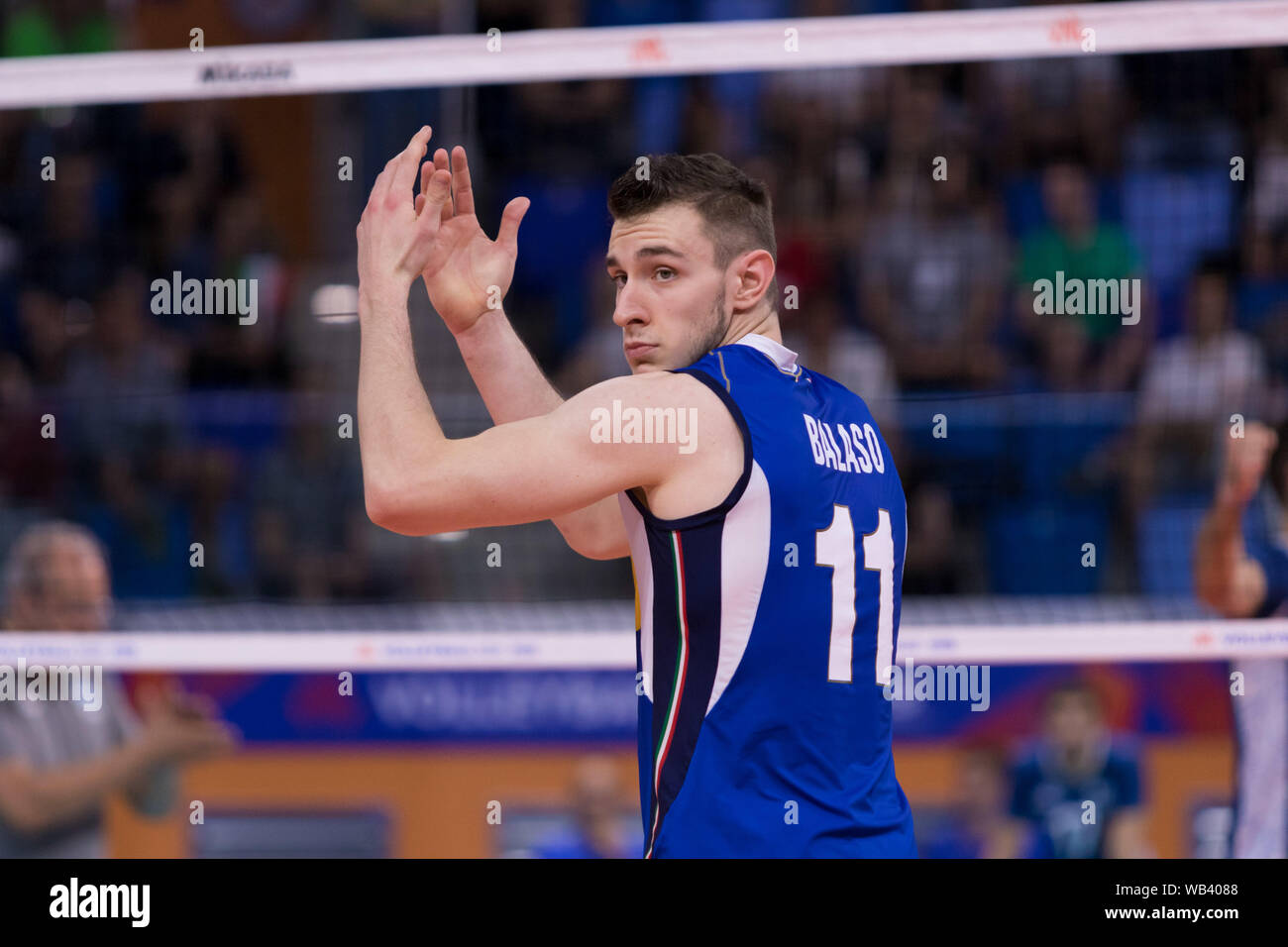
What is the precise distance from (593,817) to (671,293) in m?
3.87

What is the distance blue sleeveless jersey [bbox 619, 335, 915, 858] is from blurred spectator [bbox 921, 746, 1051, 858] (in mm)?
3568

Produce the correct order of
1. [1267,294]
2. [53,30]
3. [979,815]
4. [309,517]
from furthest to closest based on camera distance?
[53,30] < [309,517] < [1267,294] < [979,815]

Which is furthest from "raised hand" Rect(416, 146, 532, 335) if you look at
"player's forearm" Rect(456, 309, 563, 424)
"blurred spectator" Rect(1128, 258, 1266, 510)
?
"blurred spectator" Rect(1128, 258, 1266, 510)

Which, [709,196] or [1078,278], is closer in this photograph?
[709,196]

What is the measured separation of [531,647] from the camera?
17.9ft

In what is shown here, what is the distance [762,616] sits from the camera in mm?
2869

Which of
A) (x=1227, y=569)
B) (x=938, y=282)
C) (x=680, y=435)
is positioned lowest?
(x=1227, y=569)

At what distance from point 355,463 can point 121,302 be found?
1710 millimetres

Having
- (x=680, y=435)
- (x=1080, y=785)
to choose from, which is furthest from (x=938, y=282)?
(x=680, y=435)

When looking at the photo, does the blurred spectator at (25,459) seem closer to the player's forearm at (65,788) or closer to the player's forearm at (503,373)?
the player's forearm at (65,788)

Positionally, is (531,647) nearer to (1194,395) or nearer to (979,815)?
(979,815)

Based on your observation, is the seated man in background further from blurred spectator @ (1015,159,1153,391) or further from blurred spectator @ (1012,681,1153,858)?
blurred spectator @ (1015,159,1153,391)

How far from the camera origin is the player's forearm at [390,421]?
111 inches

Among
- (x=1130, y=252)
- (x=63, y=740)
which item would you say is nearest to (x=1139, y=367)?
(x=1130, y=252)
